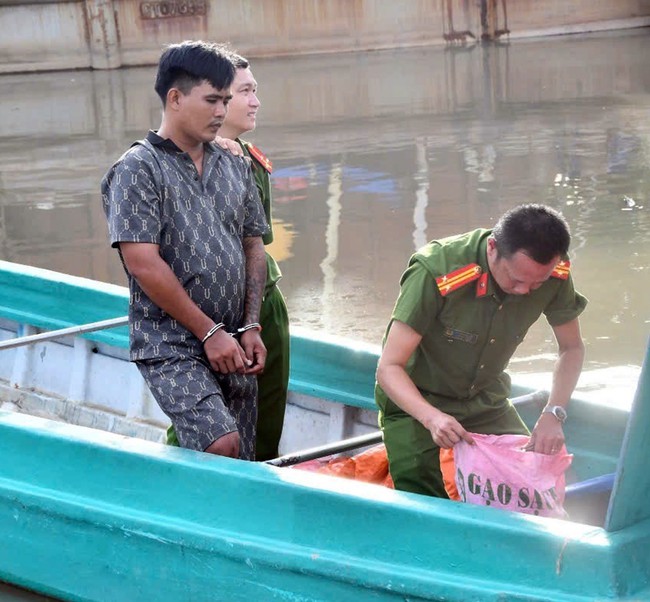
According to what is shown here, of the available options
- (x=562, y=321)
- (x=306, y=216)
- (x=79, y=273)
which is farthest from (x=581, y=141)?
(x=562, y=321)

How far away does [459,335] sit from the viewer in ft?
11.5

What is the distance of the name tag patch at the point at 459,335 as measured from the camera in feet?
11.5

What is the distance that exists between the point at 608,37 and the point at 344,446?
2210cm

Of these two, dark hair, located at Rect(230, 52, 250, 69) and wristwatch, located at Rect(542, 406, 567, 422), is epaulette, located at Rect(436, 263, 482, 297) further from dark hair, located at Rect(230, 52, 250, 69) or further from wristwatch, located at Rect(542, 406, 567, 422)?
dark hair, located at Rect(230, 52, 250, 69)

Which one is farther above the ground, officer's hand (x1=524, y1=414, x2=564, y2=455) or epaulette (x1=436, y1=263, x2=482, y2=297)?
epaulette (x1=436, y1=263, x2=482, y2=297)

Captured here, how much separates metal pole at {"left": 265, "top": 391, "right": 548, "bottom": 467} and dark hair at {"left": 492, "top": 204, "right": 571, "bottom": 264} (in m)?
0.82

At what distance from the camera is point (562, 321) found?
3.63 m

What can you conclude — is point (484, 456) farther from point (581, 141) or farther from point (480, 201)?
point (581, 141)

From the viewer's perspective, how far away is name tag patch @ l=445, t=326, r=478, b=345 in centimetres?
350

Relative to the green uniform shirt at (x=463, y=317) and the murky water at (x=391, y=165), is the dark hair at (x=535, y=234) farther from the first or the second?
the murky water at (x=391, y=165)

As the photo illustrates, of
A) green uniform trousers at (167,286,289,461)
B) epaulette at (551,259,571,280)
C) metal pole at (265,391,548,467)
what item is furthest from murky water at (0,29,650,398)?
epaulette at (551,259,571,280)

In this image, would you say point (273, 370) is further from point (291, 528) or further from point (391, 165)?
point (391, 165)

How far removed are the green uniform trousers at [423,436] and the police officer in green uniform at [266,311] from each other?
24.6 inches

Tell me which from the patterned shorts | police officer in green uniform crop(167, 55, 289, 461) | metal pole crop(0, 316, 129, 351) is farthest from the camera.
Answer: metal pole crop(0, 316, 129, 351)
